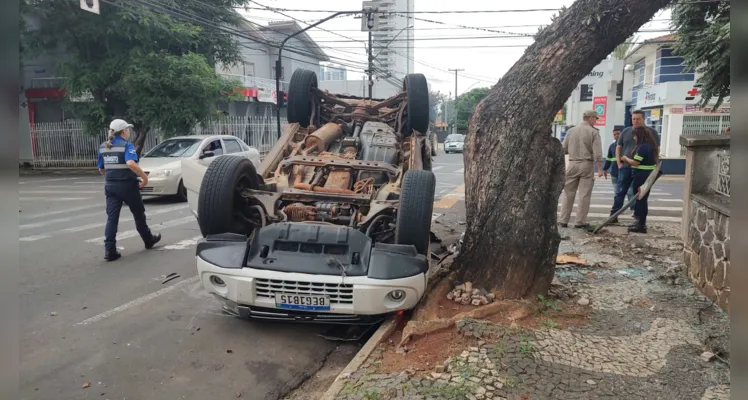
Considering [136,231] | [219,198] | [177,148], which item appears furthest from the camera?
→ [177,148]

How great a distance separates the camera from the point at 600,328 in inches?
164

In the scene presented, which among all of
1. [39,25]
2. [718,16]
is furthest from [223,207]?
[39,25]

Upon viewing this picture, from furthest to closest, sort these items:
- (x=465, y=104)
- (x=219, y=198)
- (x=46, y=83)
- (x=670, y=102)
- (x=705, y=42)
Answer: (x=465, y=104), (x=670, y=102), (x=46, y=83), (x=705, y=42), (x=219, y=198)

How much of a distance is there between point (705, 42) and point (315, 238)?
26.1 ft

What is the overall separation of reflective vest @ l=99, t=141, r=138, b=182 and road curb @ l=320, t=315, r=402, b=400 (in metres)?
4.22

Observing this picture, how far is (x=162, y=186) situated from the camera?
11.4m

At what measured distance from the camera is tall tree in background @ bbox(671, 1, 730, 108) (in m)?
8.12

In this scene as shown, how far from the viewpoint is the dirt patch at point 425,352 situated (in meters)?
3.48

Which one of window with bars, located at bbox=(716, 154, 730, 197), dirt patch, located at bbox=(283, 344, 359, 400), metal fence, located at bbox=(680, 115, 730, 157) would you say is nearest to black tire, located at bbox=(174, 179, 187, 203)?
dirt patch, located at bbox=(283, 344, 359, 400)

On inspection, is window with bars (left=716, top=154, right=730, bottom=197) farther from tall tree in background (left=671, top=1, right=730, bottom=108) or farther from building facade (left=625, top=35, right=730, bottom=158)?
building facade (left=625, top=35, right=730, bottom=158)

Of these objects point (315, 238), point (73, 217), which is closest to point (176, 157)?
point (73, 217)

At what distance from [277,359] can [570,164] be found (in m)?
6.19

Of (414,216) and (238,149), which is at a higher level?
(238,149)

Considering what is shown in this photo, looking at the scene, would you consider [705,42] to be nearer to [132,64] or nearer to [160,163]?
[160,163]
